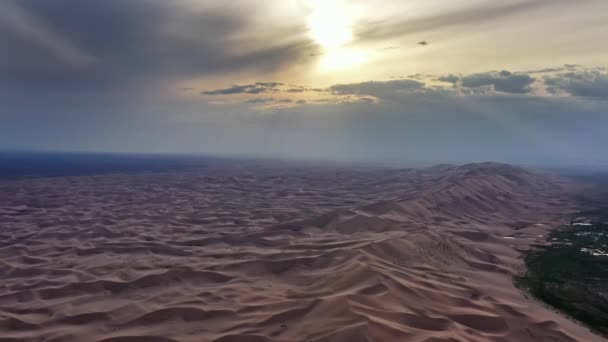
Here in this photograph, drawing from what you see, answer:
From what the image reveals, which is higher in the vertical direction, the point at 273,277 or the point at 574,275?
the point at 273,277

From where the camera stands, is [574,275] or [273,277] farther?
[574,275]

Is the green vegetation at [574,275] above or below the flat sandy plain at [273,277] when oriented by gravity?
below

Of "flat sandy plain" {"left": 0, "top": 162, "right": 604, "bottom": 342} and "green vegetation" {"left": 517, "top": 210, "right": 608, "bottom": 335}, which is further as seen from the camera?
"green vegetation" {"left": 517, "top": 210, "right": 608, "bottom": 335}

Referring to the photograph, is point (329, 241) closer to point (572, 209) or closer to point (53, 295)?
point (53, 295)

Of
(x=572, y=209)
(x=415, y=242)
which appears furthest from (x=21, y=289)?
(x=572, y=209)

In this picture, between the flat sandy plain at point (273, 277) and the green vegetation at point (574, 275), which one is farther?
the green vegetation at point (574, 275)
